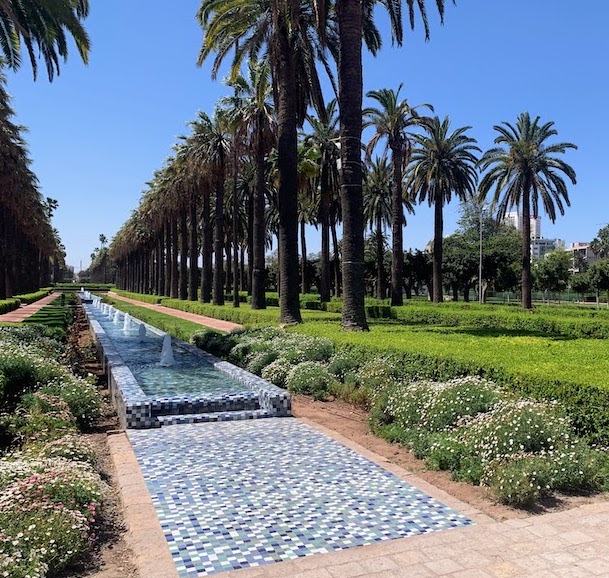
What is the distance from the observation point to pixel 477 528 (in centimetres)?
441

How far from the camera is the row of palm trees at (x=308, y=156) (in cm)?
1402

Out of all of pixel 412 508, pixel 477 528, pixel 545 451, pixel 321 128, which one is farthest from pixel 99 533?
pixel 321 128

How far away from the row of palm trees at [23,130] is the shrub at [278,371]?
846 cm

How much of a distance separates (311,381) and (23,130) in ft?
138

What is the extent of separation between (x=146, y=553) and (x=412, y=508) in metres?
2.09

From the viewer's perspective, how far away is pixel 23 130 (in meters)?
44.2

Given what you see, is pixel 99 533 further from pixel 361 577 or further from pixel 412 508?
pixel 412 508

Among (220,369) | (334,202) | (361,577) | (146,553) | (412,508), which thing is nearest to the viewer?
(361,577)

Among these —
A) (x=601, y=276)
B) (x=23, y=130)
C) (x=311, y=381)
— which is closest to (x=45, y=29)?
(x=311, y=381)

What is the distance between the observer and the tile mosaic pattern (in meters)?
4.06

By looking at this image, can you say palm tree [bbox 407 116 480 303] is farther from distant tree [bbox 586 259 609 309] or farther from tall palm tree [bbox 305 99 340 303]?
distant tree [bbox 586 259 609 309]

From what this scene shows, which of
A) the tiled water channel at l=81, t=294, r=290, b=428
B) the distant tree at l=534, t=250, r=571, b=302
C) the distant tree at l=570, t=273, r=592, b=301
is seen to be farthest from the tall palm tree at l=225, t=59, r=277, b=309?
the distant tree at l=534, t=250, r=571, b=302

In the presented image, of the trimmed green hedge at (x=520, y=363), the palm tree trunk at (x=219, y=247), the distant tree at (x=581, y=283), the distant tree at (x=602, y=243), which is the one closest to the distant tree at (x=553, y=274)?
the distant tree at (x=581, y=283)

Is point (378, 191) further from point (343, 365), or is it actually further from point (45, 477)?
point (45, 477)
